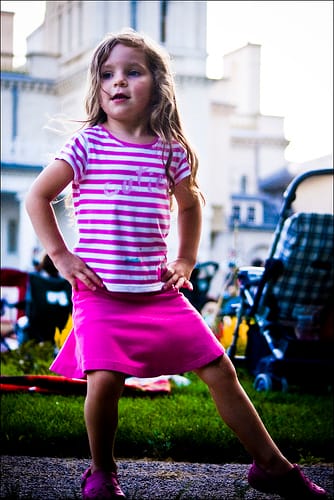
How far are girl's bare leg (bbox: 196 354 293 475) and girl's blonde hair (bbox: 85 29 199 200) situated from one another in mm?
470

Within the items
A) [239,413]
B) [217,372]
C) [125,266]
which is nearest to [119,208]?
[125,266]

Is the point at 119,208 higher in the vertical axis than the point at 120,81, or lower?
lower

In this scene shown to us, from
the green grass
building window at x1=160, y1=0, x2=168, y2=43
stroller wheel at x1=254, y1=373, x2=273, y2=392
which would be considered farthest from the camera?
building window at x1=160, y1=0, x2=168, y2=43

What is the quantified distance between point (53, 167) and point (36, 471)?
1013 millimetres

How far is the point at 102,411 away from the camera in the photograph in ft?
7.55

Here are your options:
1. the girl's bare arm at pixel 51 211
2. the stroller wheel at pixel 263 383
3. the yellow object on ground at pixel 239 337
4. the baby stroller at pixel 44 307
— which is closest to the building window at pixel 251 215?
the baby stroller at pixel 44 307

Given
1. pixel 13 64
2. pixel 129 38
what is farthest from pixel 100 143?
pixel 13 64

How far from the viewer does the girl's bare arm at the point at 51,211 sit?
7.66ft

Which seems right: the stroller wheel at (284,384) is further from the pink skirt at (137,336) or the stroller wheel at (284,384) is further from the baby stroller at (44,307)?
the pink skirt at (137,336)

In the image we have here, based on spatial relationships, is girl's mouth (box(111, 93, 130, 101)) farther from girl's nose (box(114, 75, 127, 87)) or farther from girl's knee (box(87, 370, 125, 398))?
girl's knee (box(87, 370, 125, 398))

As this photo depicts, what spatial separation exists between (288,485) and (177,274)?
59 centimetres

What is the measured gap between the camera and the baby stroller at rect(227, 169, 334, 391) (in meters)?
4.81

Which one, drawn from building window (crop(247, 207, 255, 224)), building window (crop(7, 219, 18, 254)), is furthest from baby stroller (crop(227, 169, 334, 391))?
building window (crop(247, 207, 255, 224))

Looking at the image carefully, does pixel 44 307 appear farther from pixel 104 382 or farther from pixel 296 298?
pixel 104 382
